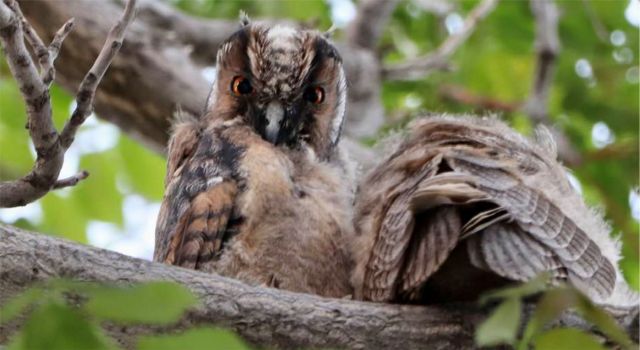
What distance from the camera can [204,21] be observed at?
5.70 meters

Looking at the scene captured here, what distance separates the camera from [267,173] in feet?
10.7

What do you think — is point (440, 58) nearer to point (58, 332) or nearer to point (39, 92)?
point (39, 92)

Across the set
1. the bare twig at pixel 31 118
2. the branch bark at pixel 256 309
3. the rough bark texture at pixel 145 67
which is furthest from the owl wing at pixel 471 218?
the rough bark texture at pixel 145 67

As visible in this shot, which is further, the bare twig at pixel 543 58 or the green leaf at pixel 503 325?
the bare twig at pixel 543 58

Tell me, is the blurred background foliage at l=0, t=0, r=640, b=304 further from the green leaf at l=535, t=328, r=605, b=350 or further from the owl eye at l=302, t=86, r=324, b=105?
the green leaf at l=535, t=328, r=605, b=350

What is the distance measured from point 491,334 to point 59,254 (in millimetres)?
1196

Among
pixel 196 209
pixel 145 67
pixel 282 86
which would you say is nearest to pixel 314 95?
pixel 282 86

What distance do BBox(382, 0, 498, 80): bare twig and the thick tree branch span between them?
3044 millimetres

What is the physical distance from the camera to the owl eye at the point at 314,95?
141 inches

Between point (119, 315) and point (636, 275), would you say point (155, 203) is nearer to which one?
point (636, 275)

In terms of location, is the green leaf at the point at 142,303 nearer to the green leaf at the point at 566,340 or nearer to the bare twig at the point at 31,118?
the green leaf at the point at 566,340

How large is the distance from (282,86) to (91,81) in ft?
3.02

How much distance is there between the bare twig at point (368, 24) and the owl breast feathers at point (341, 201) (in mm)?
2140

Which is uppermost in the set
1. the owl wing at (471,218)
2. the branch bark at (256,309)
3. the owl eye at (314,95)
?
the owl eye at (314,95)
